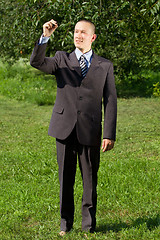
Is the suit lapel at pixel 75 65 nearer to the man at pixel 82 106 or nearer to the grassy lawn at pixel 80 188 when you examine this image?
the man at pixel 82 106

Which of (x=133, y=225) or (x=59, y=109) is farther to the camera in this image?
(x=133, y=225)

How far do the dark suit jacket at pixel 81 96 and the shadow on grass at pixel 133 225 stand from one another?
125 centimetres

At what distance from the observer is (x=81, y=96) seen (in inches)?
155

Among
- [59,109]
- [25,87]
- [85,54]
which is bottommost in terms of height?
[25,87]

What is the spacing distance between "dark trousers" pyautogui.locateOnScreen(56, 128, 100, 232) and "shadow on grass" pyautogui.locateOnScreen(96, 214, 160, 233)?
0.50 metres

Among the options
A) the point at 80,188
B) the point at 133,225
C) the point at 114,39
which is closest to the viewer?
the point at 133,225

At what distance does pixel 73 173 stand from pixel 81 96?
2.69 feet

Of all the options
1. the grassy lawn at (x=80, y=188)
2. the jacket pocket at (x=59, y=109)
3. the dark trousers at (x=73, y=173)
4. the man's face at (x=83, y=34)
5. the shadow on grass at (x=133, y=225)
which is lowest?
the grassy lawn at (x=80, y=188)

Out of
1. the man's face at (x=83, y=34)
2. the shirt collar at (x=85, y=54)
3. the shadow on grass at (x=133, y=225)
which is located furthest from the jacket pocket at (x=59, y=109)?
the shadow on grass at (x=133, y=225)

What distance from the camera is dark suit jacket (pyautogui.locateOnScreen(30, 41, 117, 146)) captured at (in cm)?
393

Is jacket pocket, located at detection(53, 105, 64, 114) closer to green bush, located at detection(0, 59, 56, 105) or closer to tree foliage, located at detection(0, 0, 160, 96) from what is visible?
tree foliage, located at detection(0, 0, 160, 96)

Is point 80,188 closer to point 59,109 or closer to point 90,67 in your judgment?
point 59,109

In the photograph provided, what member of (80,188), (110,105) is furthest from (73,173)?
(80,188)

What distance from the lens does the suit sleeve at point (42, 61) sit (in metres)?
3.64
